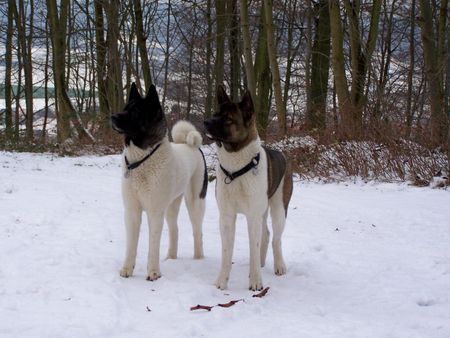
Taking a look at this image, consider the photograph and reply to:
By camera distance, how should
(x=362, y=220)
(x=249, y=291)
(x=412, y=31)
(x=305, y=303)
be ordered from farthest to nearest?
(x=412, y=31), (x=362, y=220), (x=249, y=291), (x=305, y=303)

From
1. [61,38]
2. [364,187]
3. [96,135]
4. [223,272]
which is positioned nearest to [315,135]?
[364,187]

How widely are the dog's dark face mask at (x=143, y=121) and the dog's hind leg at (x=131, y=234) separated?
0.58 meters

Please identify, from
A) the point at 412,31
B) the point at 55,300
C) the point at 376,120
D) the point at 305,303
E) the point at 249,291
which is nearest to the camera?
the point at 55,300

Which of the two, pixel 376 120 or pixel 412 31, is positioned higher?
pixel 412 31

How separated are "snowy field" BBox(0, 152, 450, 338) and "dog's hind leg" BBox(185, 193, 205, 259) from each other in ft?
0.48

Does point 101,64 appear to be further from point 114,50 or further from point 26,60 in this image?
point 26,60

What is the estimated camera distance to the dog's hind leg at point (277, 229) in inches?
192

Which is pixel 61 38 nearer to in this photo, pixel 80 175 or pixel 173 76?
pixel 80 175

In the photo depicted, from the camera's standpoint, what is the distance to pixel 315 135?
446 inches

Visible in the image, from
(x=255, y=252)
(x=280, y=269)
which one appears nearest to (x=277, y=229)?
(x=280, y=269)

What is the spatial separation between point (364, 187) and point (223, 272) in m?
5.66

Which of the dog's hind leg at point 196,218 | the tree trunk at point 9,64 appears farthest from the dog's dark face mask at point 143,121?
the tree trunk at point 9,64

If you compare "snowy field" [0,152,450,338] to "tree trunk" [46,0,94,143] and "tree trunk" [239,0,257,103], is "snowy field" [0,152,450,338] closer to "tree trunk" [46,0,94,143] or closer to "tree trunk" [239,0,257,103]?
"tree trunk" [239,0,257,103]

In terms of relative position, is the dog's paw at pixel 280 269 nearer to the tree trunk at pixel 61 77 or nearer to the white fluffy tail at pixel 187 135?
the white fluffy tail at pixel 187 135
